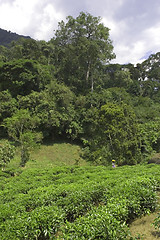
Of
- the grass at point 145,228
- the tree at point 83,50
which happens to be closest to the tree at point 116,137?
the grass at point 145,228

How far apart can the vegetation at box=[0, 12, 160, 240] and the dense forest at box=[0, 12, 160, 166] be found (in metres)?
0.11

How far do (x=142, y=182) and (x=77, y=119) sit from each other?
21634 mm

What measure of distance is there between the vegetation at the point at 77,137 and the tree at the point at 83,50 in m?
0.18

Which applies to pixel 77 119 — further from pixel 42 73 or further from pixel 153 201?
pixel 153 201

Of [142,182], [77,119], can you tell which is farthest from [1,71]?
[142,182]

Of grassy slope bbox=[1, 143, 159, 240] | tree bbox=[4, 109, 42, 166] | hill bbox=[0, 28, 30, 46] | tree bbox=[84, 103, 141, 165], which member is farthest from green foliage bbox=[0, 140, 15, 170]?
hill bbox=[0, 28, 30, 46]

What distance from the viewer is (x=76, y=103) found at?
28.2 metres

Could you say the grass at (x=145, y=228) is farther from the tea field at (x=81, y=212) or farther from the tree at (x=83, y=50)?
the tree at (x=83, y=50)

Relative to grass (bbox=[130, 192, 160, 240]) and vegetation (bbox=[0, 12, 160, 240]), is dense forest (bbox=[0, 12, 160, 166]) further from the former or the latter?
grass (bbox=[130, 192, 160, 240])

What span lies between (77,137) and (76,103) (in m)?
6.06

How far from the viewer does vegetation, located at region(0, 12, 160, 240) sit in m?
4.14

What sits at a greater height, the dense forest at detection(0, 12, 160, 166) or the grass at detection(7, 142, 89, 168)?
the dense forest at detection(0, 12, 160, 166)

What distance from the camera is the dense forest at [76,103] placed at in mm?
16703

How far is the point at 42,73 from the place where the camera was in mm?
28844
